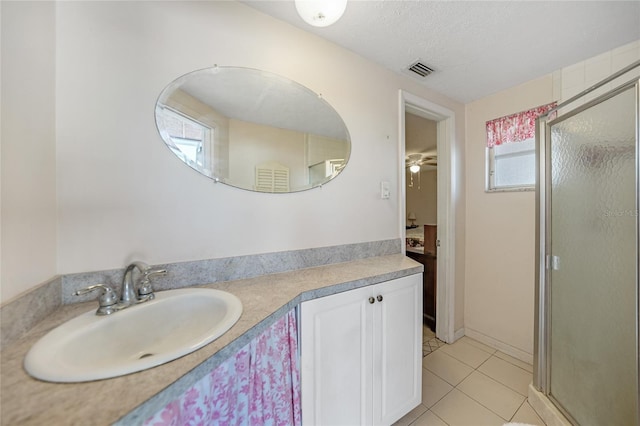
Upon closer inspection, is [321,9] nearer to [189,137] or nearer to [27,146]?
[189,137]

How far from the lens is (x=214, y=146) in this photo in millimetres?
1067

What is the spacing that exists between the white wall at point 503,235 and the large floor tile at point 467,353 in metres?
0.18

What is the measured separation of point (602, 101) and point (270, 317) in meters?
1.82

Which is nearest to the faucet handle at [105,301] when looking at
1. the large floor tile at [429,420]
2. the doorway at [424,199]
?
the large floor tile at [429,420]

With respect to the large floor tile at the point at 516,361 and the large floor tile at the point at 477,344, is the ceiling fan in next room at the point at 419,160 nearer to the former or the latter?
the large floor tile at the point at 477,344

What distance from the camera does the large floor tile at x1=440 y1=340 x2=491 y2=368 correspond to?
1.78 metres

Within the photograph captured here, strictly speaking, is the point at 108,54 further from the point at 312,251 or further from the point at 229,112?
the point at 312,251

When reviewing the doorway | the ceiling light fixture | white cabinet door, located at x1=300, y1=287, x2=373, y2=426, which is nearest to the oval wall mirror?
the ceiling light fixture

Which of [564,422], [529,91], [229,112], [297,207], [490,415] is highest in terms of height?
[529,91]

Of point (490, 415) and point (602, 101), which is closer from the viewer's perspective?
point (602, 101)

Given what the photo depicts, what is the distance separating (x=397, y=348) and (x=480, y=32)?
1882 millimetres

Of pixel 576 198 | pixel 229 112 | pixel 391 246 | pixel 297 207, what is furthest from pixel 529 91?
pixel 229 112

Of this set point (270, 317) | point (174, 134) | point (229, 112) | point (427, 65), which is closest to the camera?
point (270, 317)

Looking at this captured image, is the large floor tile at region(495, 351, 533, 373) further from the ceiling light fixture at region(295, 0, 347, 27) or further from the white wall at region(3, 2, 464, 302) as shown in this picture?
the ceiling light fixture at region(295, 0, 347, 27)
